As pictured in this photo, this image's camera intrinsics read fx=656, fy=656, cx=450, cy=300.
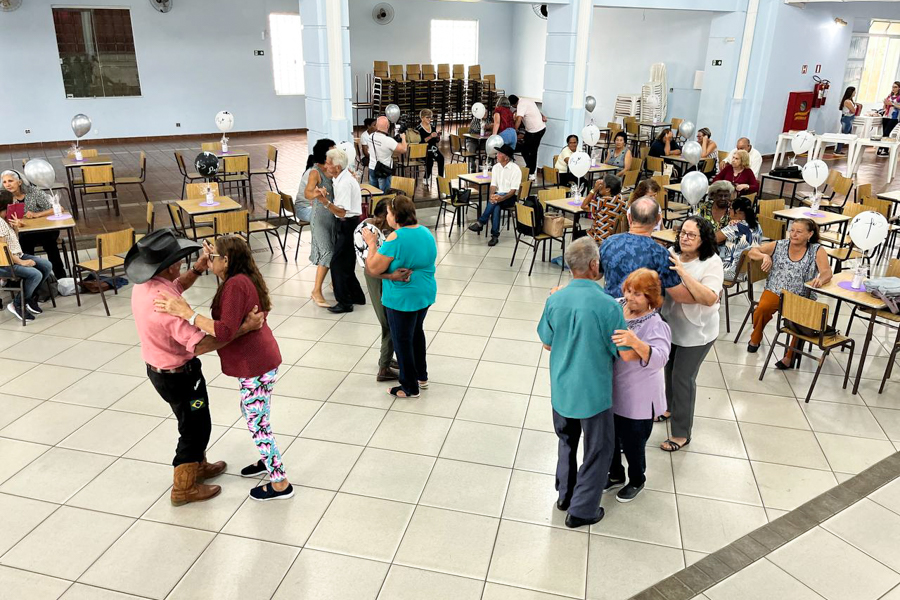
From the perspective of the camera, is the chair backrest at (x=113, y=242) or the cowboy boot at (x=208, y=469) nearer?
the cowboy boot at (x=208, y=469)

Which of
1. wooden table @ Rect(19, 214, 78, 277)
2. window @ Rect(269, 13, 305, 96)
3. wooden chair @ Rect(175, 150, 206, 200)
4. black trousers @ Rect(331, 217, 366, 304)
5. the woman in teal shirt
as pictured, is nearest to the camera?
the woman in teal shirt

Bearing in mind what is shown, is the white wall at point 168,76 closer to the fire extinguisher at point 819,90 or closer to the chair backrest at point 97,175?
the chair backrest at point 97,175

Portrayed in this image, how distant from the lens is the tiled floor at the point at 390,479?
318 centimetres

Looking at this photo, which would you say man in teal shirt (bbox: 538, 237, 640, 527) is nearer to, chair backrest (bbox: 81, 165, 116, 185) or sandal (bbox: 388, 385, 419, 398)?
sandal (bbox: 388, 385, 419, 398)

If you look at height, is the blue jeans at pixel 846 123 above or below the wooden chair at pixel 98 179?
above

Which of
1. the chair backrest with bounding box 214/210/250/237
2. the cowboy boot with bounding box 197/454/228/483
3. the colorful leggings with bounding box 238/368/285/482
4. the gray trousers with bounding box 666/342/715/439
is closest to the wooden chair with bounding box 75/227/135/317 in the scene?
the chair backrest with bounding box 214/210/250/237

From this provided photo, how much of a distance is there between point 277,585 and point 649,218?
270 centimetres

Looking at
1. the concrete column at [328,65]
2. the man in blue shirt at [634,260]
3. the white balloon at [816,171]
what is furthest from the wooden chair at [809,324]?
the concrete column at [328,65]

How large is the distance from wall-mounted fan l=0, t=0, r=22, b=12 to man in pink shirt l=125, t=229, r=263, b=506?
12.9 meters

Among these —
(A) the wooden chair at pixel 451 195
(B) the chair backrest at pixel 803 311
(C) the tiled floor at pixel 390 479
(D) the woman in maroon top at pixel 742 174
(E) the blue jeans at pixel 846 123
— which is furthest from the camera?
(E) the blue jeans at pixel 846 123

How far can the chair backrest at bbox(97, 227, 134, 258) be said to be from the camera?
6000 mm

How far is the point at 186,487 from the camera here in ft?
11.8

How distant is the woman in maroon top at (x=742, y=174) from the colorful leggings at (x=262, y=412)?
20.9ft


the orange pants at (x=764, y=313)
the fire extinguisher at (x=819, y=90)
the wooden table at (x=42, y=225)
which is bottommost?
the orange pants at (x=764, y=313)
